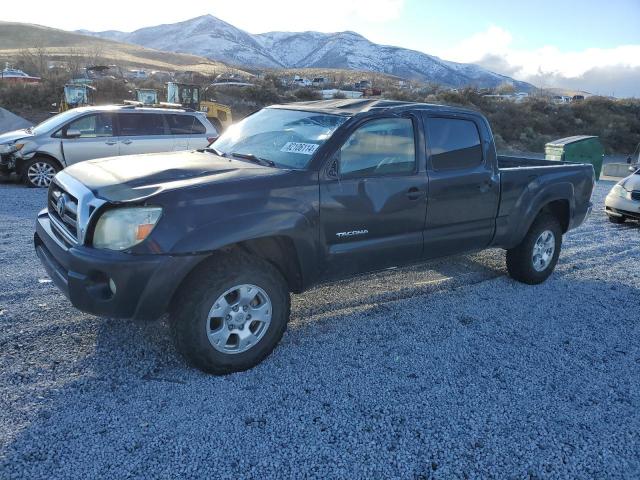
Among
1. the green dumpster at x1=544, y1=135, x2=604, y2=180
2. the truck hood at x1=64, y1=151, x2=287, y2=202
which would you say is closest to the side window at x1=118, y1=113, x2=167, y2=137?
the truck hood at x1=64, y1=151, x2=287, y2=202

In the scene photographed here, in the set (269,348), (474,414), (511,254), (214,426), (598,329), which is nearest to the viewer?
(214,426)

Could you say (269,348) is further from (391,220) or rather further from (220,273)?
(391,220)

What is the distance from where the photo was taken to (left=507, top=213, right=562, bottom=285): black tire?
5.40 m

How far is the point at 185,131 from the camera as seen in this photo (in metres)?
10.5

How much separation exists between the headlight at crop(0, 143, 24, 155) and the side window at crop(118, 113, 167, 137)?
1.92 m

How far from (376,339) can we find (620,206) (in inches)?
297

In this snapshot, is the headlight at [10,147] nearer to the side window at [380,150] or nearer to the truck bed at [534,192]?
the side window at [380,150]

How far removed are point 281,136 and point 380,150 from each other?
0.81m

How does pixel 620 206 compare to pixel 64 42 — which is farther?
pixel 64 42

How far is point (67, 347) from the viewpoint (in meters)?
3.62

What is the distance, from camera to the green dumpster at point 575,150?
52.7ft

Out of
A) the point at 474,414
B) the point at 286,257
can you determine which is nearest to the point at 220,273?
the point at 286,257

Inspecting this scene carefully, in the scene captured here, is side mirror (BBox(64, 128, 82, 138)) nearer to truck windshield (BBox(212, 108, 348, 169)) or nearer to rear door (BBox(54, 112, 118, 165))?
rear door (BBox(54, 112, 118, 165))

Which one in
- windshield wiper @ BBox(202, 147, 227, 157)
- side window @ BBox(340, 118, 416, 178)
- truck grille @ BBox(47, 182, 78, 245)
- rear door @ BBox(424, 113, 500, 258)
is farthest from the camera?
rear door @ BBox(424, 113, 500, 258)
